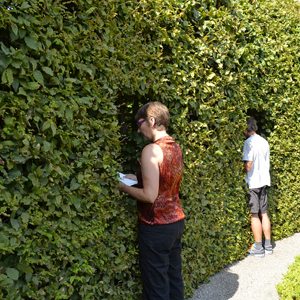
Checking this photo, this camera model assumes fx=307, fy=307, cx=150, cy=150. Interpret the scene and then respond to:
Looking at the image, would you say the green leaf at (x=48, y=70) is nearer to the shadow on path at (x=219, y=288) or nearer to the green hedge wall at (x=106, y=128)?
the green hedge wall at (x=106, y=128)

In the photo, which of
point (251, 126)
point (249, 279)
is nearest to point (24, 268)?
point (249, 279)

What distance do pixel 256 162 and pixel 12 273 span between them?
14.6ft

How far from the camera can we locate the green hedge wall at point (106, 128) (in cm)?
208

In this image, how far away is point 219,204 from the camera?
15.4 feet

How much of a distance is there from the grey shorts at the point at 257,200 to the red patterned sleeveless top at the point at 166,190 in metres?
2.88

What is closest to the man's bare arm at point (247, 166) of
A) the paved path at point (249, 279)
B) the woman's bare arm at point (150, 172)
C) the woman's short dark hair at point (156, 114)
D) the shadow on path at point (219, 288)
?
the paved path at point (249, 279)

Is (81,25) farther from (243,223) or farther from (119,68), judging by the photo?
(243,223)

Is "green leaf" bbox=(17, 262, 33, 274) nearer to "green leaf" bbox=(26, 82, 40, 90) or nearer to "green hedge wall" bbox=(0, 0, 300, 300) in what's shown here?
"green hedge wall" bbox=(0, 0, 300, 300)

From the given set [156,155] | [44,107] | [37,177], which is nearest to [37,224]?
[37,177]

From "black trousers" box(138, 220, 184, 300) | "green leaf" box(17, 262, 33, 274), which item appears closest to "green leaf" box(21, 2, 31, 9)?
"green leaf" box(17, 262, 33, 274)

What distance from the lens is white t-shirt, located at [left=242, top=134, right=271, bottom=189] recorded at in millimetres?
5410

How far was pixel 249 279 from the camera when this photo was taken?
459 cm

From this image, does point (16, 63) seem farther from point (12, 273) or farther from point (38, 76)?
point (12, 273)

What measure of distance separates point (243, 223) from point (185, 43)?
329 cm
